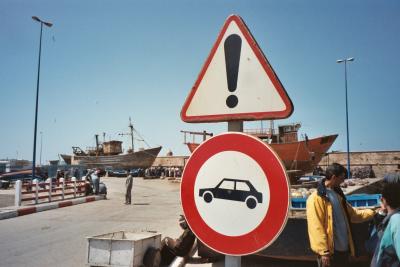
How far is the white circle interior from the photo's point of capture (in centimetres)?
168

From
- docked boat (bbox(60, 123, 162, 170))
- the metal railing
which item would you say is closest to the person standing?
the metal railing

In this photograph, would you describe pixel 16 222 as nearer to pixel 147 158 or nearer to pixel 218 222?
pixel 218 222

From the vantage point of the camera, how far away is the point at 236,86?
2006 mm

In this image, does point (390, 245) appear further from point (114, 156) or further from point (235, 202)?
point (114, 156)

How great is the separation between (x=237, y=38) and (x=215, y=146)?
700 millimetres

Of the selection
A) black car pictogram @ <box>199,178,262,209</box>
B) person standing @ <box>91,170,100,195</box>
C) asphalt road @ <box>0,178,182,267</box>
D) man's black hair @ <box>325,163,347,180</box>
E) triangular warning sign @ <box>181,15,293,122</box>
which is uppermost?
triangular warning sign @ <box>181,15,293,122</box>

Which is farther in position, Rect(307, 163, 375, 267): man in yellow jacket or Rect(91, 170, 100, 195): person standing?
Rect(91, 170, 100, 195): person standing

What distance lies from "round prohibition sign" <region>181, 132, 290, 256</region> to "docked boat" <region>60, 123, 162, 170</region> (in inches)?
2251

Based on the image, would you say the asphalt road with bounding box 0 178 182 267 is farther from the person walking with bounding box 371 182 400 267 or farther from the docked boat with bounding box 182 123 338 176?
the docked boat with bounding box 182 123 338 176

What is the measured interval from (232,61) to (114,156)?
59971 millimetres

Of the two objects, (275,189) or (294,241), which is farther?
(294,241)

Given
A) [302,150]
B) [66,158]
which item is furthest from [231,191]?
[66,158]

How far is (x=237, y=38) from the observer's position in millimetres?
2049

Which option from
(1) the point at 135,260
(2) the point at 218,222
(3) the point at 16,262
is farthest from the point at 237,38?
(3) the point at 16,262
